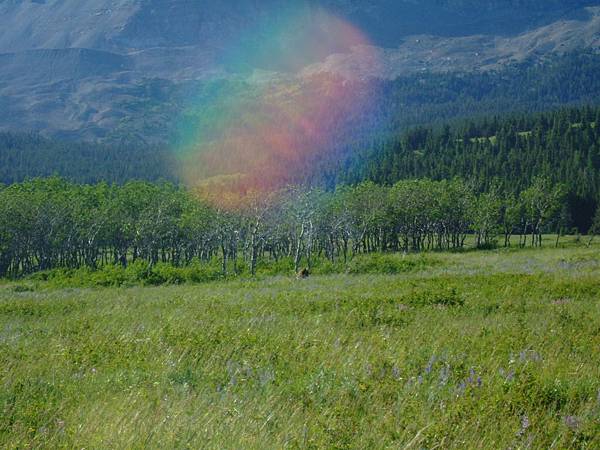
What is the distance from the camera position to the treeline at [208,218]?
254 feet

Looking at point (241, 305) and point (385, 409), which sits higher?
point (385, 409)

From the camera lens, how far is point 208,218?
275ft

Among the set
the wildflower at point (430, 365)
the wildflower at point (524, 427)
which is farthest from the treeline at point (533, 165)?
→ the wildflower at point (524, 427)

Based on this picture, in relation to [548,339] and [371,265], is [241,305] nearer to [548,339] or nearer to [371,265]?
[548,339]

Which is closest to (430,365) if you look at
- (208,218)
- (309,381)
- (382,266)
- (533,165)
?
(309,381)

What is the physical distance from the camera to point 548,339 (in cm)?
916

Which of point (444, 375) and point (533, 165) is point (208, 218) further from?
point (533, 165)

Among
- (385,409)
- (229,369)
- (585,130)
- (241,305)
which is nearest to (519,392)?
(385,409)

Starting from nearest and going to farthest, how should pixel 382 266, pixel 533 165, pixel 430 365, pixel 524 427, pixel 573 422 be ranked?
pixel 524 427 < pixel 573 422 < pixel 430 365 < pixel 382 266 < pixel 533 165

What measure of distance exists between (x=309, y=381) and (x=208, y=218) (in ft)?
258

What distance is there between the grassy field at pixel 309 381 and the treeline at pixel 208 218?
52311 millimetres

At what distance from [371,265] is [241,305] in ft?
70.5

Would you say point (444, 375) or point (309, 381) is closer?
point (309, 381)

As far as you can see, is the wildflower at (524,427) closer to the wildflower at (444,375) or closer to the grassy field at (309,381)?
the grassy field at (309,381)
